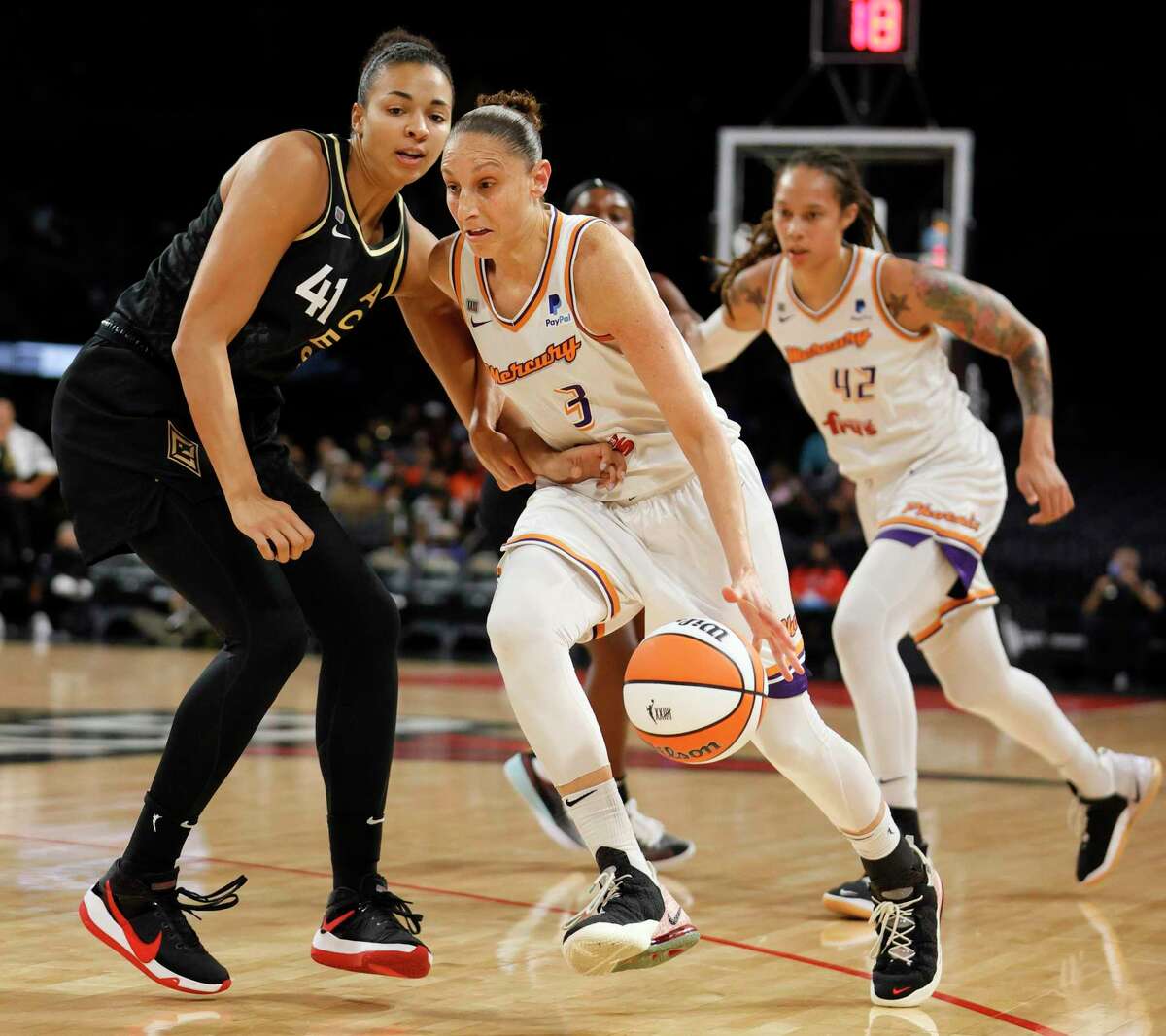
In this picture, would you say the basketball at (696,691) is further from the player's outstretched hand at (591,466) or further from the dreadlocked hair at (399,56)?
the dreadlocked hair at (399,56)

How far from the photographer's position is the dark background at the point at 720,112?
17.4 m

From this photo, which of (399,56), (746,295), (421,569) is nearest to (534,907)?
(746,295)

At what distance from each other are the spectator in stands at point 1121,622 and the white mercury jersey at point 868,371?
782cm

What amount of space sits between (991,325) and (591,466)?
1.54 metres

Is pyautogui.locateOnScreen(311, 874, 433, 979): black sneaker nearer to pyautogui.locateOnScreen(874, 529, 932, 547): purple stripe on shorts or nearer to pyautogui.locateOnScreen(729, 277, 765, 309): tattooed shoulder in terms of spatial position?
pyautogui.locateOnScreen(874, 529, 932, 547): purple stripe on shorts

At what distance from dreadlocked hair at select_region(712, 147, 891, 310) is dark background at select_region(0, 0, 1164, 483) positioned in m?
12.4

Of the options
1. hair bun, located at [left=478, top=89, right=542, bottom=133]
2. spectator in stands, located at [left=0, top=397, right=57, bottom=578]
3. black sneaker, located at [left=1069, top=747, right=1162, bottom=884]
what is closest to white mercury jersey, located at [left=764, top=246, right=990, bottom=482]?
black sneaker, located at [left=1069, top=747, right=1162, bottom=884]

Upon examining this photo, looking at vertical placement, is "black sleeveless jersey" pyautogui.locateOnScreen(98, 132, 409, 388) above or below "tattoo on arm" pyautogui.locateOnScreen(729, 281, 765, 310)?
above

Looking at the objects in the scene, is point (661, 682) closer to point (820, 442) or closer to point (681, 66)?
point (820, 442)

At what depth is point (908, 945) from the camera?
10.5 feet

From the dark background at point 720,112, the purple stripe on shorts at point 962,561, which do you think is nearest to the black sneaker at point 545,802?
the purple stripe on shorts at point 962,561

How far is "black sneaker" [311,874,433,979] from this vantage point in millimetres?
3154

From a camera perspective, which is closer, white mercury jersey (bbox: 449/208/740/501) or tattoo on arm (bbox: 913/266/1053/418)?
white mercury jersey (bbox: 449/208/740/501)

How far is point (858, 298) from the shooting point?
4.42 meters
